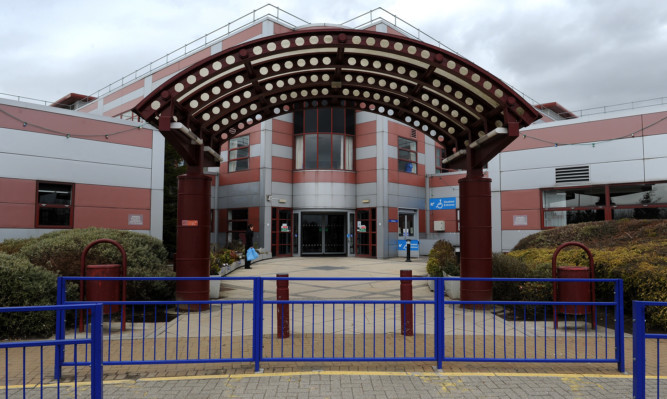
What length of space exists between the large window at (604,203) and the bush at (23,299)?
18.9 meters

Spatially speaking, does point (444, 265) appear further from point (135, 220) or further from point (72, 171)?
point (72, 171)

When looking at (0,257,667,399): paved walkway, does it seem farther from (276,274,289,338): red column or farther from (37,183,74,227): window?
(37,183,74,227): window

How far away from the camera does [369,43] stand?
793 centimetres

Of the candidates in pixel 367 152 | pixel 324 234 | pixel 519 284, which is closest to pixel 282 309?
pixel 519 284

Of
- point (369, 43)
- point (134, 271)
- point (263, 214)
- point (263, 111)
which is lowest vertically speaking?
point (134, 271)

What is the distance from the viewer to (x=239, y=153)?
2661 cm

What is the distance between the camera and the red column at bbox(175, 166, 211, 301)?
30.0 feet

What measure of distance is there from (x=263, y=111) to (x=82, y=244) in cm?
482

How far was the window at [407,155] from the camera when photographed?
26.4 m

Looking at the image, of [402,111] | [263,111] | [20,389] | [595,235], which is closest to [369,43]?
[402,111]

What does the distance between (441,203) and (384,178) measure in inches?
192

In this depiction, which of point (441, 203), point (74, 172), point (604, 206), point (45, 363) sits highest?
point (74, 172)

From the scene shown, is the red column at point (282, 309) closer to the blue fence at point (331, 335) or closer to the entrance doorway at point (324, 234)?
the blue fence at point (331, 335)

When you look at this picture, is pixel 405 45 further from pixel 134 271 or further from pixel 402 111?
pixel 134 271
